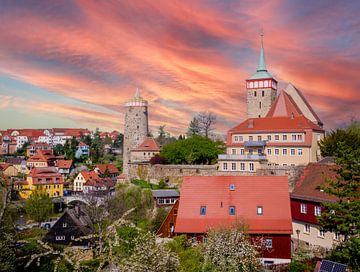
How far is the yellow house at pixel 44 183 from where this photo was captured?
64312 millimetres

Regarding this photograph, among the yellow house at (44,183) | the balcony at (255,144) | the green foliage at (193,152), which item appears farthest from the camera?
the yellow house at (44,183)

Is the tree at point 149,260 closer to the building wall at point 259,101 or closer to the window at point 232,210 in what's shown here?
the window at point 232,210

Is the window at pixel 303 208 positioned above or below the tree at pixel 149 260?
below

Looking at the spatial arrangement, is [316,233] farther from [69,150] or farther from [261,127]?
[69,150]

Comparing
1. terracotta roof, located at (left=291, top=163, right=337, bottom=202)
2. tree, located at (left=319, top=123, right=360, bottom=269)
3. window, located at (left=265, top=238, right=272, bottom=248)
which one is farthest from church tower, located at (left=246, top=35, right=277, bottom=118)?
tree, located at (left=319, top=123, right=360, bottom=269)

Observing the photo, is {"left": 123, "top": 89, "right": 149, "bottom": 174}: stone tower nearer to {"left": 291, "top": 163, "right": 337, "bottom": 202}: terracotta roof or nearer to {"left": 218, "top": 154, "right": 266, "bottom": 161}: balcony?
{"left": 218, "top": 154, "right": 266, "bottom": 161}: balcony

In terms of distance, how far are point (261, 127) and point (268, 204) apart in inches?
645

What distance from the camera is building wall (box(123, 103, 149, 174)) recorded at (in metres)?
54.4

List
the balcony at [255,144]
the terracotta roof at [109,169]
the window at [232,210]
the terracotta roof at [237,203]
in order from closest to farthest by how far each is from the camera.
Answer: the terracotta roof at [237,203] < the window at [232,210] < the balcony at [255,144] < the terracotta roof at [109,169]

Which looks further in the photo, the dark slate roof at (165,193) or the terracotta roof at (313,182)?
the dark slate roof at (165,193)

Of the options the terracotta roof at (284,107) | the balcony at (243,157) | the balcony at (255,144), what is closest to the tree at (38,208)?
the balcony at (243,157)

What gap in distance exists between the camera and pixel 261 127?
3838 centimetres

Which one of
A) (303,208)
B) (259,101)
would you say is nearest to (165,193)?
(303,208)

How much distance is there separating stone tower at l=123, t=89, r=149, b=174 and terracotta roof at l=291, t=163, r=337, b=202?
3088cm
